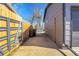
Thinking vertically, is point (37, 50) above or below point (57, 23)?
below

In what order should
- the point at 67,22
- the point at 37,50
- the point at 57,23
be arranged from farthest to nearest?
the point at 57,23, the point at 67,22, the point at 37,50

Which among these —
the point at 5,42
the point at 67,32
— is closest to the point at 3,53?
the point at 5,42

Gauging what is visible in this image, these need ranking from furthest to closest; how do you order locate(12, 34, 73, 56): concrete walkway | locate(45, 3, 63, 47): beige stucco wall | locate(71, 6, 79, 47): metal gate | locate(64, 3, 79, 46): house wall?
1. locate(45, 3, 63, 47): beige stucco wall
2. locate(71, 6, 79, 47): metal gate
3. locate(64, 3, 79, 46): house wall
4. locate(12, 34, 73, 56): concrete walkway

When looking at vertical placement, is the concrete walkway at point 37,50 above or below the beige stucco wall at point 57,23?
below

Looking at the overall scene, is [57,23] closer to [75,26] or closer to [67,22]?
[75,26]

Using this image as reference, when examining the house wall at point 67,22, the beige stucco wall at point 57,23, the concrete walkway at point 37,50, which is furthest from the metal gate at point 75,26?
the concrete walkway at point 37,50

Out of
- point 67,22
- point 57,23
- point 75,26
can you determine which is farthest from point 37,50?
point 57,23

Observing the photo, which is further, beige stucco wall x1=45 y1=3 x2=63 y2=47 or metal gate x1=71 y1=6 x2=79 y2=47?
beige stucco wall x1=45 y1=3 x2=63 y2=47

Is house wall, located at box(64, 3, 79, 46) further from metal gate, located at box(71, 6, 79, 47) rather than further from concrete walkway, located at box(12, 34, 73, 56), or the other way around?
concrete walkway, located at box(12, 34, 73, 56)

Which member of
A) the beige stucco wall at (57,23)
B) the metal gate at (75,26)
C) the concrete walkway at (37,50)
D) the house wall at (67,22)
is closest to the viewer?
the concrete walkway at (37,50)

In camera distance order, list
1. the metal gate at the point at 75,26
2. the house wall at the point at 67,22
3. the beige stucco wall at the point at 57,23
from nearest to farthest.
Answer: the house wall at the point at 67,22 → the metal gate at the point at 75,26 → the beige stucco wall at the point at 57,23

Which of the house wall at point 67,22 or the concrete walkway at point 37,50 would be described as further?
the house wall at point 67,22

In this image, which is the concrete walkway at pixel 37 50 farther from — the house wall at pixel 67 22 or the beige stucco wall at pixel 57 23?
the house wall at pixel 67 22

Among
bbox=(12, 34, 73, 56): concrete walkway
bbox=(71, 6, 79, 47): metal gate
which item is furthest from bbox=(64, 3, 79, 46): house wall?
bbox=(12, 34, 73, 56): concrete walkway
